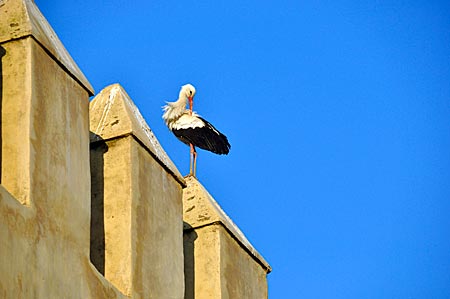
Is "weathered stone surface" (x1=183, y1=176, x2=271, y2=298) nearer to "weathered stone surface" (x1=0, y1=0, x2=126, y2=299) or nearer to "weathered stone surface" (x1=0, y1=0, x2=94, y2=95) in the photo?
"weathered stone surface" (x1=0, y1=0, x2=126, y2=299)

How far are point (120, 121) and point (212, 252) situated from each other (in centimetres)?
126

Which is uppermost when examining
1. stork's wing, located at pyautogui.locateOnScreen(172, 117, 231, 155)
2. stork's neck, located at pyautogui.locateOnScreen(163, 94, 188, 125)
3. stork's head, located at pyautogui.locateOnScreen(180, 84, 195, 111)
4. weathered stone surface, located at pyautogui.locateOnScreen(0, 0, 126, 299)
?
stork's head, located at pyautogui.locateOnScreen(180, 84, 195, 111)

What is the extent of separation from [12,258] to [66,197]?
31.6 inches

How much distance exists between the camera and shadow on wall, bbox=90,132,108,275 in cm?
814

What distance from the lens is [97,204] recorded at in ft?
27.2

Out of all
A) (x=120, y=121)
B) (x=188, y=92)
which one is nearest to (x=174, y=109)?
(x=188, y=92)

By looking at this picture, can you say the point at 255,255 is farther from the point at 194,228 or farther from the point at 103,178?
the point at 103,178

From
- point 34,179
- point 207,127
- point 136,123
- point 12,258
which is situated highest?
point 207,127

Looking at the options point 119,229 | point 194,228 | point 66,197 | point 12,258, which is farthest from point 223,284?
point 12,258

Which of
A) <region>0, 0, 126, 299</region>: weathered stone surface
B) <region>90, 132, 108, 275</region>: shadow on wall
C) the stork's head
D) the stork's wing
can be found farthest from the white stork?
<region>0, 0, 126, 299</region>: weathered stone surface

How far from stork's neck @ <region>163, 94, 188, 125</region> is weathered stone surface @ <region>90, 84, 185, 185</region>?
9430 mm

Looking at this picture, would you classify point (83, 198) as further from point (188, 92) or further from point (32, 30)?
point (188, 92)

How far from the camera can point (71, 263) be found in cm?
738

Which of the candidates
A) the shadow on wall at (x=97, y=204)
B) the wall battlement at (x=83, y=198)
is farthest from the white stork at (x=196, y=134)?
the shadow on wall at (x=97, y=204)
